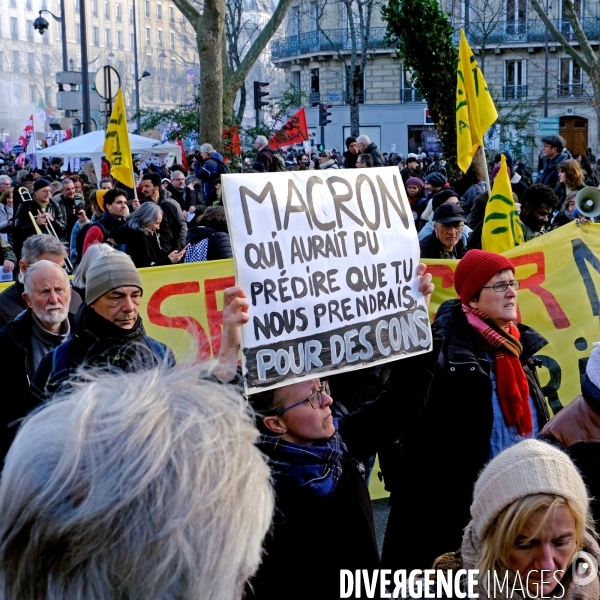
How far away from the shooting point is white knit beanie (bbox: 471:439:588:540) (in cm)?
234

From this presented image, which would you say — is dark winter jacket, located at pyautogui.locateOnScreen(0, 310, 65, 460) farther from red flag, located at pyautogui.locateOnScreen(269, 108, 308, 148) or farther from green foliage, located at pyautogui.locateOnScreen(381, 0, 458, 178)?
red flag, located at pyautogui.locateOnScreen(269, 108, 308, 148)

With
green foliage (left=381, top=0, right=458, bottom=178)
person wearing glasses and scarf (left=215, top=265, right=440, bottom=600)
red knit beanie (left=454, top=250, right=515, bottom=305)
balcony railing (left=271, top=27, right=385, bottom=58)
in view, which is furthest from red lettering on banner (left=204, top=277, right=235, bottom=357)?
balcony railing (left=271, top=27, right=385, bottom=58)

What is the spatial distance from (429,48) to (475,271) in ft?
28.5

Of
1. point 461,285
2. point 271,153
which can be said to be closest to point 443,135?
point 271,153

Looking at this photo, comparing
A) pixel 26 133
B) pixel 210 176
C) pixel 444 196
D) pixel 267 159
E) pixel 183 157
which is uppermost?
pixel 26 133

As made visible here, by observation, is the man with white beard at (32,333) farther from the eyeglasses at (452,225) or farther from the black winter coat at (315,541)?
the eyeglasses at (452,225)

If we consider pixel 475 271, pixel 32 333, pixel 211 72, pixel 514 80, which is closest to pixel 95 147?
pixel 211 72

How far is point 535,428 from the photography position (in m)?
3.68

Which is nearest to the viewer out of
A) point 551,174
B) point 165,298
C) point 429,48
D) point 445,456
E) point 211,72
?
point 445,456

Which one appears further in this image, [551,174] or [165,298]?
[551,174]

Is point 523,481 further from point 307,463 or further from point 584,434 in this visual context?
point 584,434

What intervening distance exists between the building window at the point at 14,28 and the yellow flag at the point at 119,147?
108 metres

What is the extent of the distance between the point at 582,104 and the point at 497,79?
4728 mm

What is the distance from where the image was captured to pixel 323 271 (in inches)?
121
